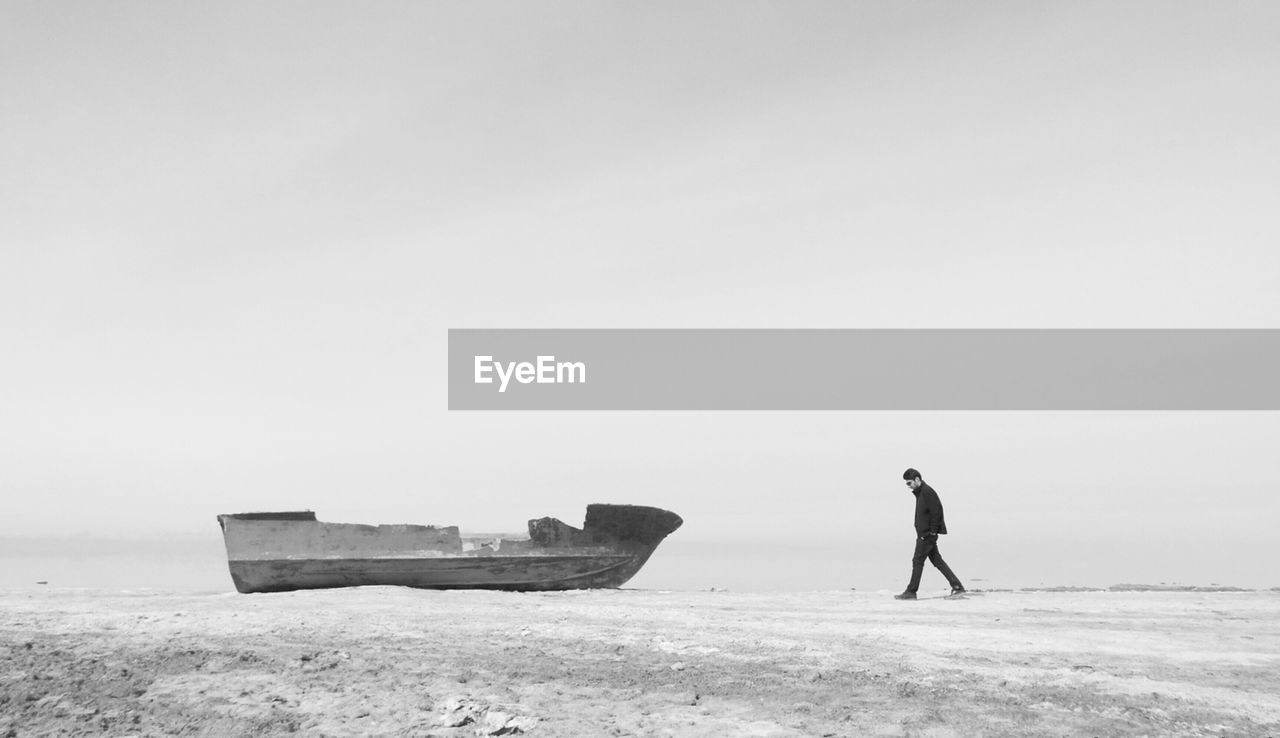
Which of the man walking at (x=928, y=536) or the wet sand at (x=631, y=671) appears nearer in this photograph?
the wet sand at (x=631, y=671)

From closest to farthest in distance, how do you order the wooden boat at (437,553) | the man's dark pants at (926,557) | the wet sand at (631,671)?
the wet sand at (631,671) → the man's dark pants at (926,557) → the wooden boat at (437,553)

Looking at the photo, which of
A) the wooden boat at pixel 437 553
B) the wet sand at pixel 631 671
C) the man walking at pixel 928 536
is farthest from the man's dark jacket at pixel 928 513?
the wooden boat at pixel 437 553

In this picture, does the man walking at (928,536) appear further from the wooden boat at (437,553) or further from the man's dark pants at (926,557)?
the wooden boat at (437,553)

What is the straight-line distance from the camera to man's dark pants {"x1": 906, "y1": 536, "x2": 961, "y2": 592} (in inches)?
488

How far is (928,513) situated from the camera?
41.5ft

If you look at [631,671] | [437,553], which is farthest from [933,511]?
[437,553]

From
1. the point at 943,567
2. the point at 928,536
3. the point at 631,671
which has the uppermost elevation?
the point at 928,536

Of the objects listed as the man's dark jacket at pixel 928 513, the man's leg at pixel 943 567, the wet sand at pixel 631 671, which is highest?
the man's dark jacket at pixel 928 513

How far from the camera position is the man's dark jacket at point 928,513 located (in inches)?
496

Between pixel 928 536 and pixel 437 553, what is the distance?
24.0 feet

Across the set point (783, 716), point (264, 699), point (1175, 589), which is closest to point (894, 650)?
point (783, 716)

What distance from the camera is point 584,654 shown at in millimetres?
7438

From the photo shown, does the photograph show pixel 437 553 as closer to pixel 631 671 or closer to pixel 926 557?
pixel 926 557

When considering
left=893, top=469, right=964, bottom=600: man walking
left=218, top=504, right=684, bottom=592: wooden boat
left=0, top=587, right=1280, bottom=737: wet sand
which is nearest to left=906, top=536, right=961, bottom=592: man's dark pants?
left=893, top=469, right=964, bottom=600: man walking
